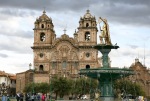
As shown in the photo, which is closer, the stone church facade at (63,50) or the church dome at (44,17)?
the stone church facade at (63,50)

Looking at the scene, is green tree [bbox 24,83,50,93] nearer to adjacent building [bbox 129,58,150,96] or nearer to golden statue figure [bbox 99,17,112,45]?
adjacent building [bbox 129,58,150,96]

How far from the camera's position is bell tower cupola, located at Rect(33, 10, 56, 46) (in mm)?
106438

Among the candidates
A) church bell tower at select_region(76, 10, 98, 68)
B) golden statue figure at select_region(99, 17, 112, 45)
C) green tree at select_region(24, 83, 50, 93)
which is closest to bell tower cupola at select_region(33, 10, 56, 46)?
church bell tower at select_region(76, 10, 98, 68)

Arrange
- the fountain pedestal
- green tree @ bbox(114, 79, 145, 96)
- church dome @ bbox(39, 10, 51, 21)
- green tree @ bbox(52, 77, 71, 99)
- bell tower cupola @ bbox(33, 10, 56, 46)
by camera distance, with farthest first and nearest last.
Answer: church dome @ bbox(39, 10, 51, 21)
bell tower cupola @ bbox(33, 10, 56, 46)
green tree @ bbox(52, 77, 71, 99)
green tree @ bbox(114, 79, 145, 96)
the fountain pedestal

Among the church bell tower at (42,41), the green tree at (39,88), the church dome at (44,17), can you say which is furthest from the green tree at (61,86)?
the church dome at (44,17)

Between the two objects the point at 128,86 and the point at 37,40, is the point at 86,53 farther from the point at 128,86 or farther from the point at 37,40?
the point at 128,86

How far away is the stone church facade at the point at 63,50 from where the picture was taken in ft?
340

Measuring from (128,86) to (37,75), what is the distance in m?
30.7

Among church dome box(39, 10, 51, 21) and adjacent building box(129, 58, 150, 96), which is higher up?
church dome box(39, 10, 51, 21)

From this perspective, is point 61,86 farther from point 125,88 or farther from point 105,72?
point 105,72

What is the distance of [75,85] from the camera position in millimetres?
85000

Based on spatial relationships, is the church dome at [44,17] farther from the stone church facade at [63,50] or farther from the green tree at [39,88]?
the green tree at [39,88]

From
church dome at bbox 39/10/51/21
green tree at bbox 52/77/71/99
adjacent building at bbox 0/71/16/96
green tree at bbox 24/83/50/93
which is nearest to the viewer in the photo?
green tree at bbox 52/77/71/99

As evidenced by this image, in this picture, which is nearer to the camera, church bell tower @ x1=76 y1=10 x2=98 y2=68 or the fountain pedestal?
the fountain pedestal
